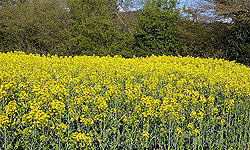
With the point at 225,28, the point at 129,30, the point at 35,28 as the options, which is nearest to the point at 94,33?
the point at 129,30

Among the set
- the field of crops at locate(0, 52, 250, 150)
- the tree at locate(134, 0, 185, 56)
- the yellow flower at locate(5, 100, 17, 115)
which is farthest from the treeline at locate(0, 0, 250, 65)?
the yellow flower at locate(5, 100, 17, 115)

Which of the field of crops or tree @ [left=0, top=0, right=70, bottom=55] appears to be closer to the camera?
the field of crops

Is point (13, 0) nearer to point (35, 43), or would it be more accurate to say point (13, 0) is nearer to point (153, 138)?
point (35, 43)

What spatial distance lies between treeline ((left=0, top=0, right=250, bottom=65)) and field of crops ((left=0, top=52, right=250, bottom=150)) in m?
5.07

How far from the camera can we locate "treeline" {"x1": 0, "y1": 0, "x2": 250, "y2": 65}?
1230cm

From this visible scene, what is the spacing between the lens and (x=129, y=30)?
1547 centimetres

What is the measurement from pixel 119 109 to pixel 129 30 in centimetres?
1100

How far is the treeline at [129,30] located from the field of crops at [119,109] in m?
5.07

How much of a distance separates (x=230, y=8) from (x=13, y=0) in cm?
1280

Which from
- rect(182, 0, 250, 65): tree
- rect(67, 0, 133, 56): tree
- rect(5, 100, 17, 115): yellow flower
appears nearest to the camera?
rect(5, 100, 17, 115): yellow flower

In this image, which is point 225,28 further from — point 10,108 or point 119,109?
point 10,108

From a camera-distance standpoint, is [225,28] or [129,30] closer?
[225,28]

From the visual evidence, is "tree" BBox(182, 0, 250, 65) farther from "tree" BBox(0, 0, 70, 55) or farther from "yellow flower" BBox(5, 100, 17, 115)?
"yellow flower" BBox(5, 100, 17, 115)

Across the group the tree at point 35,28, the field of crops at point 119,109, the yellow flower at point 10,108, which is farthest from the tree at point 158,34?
the yellow flower at point 10,108
